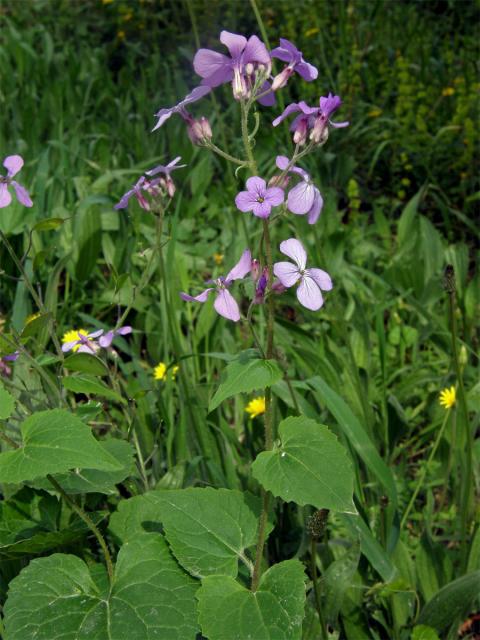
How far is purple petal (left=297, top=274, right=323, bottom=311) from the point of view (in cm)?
115

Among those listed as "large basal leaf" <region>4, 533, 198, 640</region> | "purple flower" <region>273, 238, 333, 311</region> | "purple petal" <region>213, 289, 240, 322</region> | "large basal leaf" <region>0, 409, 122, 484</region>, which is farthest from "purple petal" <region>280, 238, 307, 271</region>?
"large basal leaf" <region>4, 533, 198, 640</region>

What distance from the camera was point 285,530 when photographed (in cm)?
173

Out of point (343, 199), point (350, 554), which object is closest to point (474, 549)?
point (350, 554)

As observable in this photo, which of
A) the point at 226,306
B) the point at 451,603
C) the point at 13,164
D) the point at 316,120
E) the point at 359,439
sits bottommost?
the point at 451,603

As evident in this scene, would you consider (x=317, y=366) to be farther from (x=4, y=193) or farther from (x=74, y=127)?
Result: (x=74, y=127)

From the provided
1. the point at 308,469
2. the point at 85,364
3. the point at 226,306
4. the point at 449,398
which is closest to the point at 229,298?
the point at 226,306

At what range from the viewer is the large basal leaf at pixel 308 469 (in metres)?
1.13

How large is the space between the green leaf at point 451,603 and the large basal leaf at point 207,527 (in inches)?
15.9

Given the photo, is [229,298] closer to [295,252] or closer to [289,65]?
[295,252]

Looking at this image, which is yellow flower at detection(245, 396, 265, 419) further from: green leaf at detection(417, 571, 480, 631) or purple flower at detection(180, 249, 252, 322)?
purple flower at detection(180, 249, 252, 322)

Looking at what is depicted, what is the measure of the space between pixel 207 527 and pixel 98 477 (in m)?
0.23

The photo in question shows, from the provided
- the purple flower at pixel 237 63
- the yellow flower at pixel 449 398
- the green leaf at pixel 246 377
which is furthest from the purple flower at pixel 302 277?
the yellow flower at pixel 449 398

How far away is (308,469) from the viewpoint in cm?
117

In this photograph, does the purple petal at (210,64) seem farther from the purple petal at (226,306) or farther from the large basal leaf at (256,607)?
the large basal leaf at (256,607)
